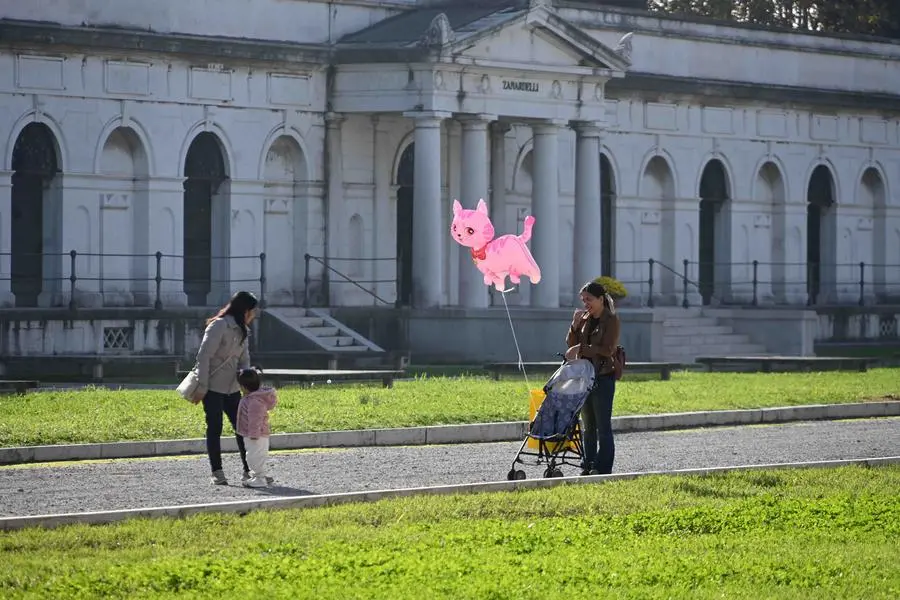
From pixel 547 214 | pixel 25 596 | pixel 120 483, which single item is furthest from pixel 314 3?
pixel 25 596

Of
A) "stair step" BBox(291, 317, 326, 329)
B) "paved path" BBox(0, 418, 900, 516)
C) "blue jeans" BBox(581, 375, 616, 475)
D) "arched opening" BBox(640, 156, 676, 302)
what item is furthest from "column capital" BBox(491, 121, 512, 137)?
"blue jeans" BBox(581, 375, 616, 475)

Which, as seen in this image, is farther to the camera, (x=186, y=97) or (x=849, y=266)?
(x=849, y=266)

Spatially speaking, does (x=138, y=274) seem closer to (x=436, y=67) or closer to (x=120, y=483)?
(x=436, y=67)

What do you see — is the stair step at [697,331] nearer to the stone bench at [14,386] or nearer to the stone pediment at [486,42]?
the stone pediment at [486,42]

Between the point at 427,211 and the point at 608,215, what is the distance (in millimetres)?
9070

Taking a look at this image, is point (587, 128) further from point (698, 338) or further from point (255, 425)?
point (255, 425)

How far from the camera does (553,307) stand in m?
42.1

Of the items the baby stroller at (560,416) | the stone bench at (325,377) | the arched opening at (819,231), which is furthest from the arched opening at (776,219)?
the baby stroller at (560,416)

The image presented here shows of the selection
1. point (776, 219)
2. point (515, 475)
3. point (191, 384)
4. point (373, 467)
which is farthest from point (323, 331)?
point (515, 475)

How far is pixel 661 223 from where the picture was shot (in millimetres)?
49875

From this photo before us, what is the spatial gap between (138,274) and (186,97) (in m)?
3.43

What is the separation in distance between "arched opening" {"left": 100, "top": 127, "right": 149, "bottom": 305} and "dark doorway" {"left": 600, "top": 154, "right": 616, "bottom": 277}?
12865mm

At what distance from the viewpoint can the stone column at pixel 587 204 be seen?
144 feet

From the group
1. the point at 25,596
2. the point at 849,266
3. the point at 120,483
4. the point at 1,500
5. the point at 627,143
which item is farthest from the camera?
the point at 849,266
